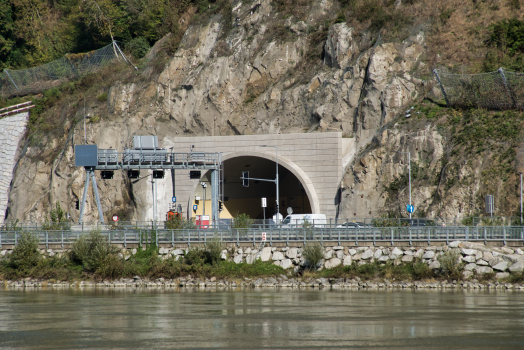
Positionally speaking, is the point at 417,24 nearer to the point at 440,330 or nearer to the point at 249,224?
the point at 249,224

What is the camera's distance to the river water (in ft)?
72.2

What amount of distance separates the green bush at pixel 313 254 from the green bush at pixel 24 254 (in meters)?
16.6

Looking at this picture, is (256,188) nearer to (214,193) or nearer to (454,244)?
(214,193)

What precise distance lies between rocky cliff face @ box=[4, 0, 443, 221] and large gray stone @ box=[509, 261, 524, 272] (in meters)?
22.6

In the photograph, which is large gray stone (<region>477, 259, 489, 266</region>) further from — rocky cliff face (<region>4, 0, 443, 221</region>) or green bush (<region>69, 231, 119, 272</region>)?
rocky cliff face (<region>4, 0, 443, 221</region>)

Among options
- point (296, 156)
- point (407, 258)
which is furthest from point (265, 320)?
point (296, 156)

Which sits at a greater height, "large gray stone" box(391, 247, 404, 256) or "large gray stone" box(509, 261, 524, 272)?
"large gray stone" box(391, 247, 404, 256)

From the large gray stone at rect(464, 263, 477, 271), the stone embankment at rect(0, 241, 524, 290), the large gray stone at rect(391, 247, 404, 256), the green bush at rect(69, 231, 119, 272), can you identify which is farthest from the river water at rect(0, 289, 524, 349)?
the green bush at rect(69, 231, 119, 272)

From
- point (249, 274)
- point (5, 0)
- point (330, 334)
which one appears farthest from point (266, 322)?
point (5, 0)

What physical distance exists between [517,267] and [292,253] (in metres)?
12.4

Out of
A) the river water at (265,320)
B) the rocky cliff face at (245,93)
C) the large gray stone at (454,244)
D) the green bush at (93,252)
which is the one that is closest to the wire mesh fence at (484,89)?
the rocky cliff face at (245,93)

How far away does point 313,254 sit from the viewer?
3831 centimetres

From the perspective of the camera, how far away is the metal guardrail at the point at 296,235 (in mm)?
37688

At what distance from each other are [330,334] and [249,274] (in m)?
16.1
